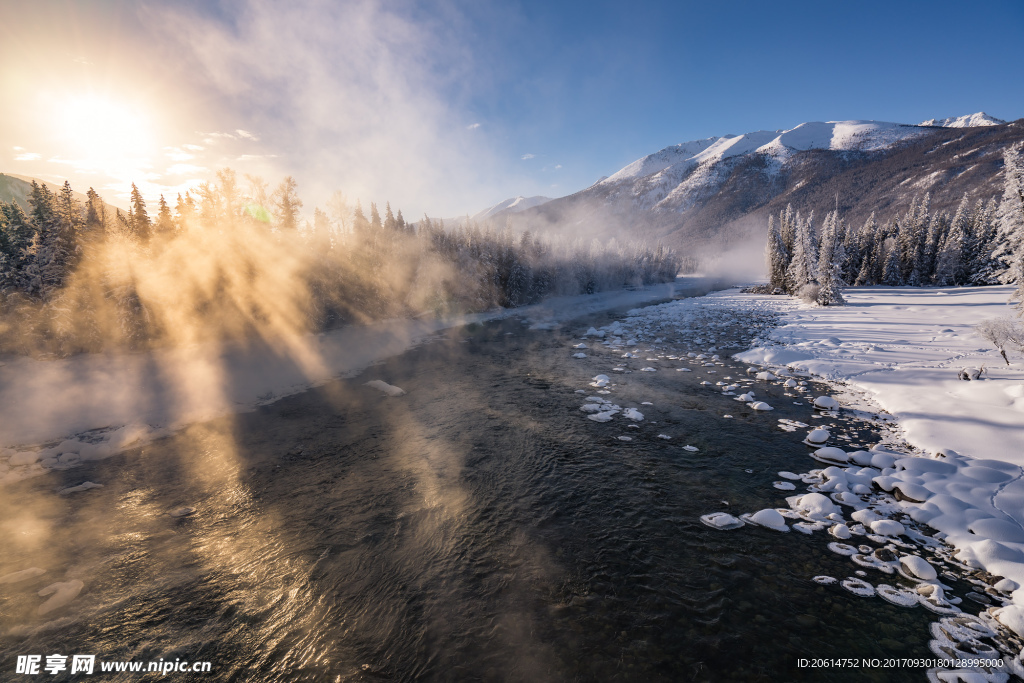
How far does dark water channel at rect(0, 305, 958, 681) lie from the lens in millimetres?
6488

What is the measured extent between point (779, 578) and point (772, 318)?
133 feet

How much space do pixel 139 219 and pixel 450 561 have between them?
43.3 metres

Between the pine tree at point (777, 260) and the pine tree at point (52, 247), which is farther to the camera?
the pine tree at point (777, 260)

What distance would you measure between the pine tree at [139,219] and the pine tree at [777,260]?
312 feet

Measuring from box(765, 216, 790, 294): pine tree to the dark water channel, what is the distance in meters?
71.4

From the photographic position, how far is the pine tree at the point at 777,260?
71.2m

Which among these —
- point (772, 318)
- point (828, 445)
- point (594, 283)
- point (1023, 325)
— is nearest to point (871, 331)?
point (1023, 325)

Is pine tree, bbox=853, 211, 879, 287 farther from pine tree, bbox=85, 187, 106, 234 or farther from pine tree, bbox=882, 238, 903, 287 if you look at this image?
pine tree, bbox=85, 187, 106, 234

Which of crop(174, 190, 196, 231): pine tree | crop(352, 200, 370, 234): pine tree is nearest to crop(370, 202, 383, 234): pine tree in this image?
crop(352, 200, 370, 234): pine tree

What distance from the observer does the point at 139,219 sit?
31.3 m

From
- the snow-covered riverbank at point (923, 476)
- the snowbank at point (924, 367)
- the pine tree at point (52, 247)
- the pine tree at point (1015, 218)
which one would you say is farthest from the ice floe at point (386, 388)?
the pine tree at point (1015, 218)

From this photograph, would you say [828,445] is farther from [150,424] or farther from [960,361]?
[150,424]

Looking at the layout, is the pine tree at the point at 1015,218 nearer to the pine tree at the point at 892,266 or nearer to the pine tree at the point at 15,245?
the pine tree at the point at 15,245

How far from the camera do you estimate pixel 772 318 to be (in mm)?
39281
